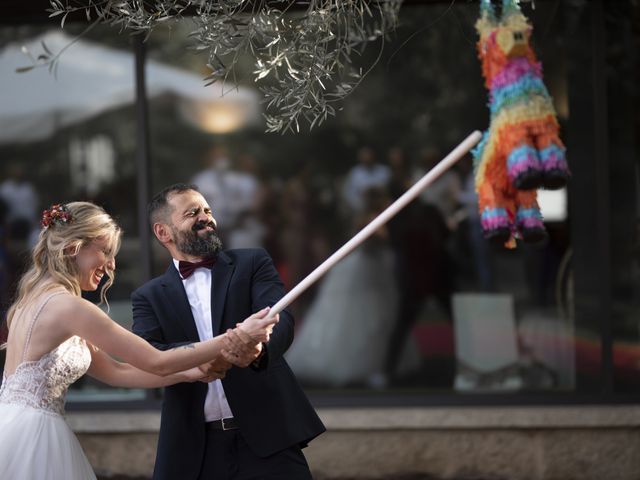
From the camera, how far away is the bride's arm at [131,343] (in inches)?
127

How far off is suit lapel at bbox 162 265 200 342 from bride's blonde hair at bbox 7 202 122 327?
0.26 metres

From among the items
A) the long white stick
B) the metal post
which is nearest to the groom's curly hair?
the long white stick

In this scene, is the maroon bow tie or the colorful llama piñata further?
the maroon bow tie

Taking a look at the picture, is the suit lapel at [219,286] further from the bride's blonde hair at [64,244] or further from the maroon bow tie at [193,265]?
the bride's blonde hair at [64,244]

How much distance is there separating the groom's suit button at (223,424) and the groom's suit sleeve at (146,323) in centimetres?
29

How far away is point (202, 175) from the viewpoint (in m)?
10.5

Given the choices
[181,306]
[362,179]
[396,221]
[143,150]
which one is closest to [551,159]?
[181,306]

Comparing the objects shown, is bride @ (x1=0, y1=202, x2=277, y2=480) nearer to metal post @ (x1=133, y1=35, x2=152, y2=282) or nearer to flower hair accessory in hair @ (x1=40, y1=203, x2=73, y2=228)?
flower hair accessory in hair @ (x1=40, y1=203, x2=73, y2=228)

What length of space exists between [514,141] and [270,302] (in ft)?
3.25

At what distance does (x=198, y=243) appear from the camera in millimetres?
3516

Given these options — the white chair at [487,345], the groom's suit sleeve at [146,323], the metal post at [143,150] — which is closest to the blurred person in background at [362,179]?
the white chair at [487,345]

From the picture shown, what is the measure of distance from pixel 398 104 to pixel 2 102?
4.05m

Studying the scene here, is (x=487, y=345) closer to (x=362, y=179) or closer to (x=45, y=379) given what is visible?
(x=362, y=179)

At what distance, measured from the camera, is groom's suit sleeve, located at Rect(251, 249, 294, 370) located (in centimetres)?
338
